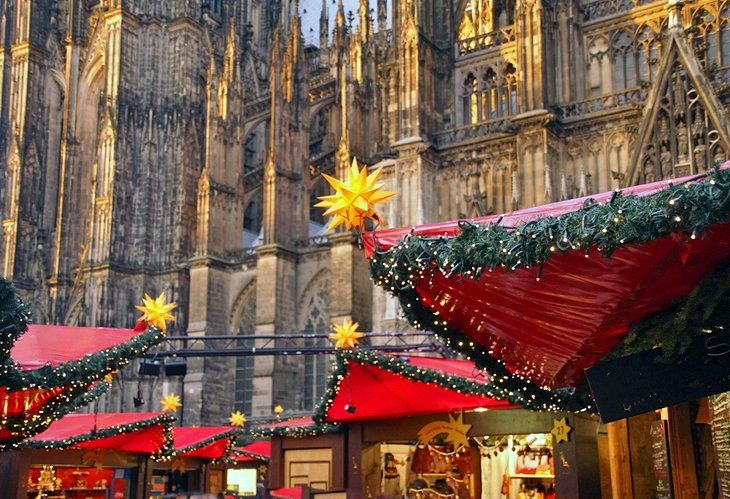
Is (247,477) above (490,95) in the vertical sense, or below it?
below

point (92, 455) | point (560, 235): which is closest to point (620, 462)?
point (560, 235)

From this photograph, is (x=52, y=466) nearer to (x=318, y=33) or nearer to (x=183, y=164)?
(x=183, y=164)

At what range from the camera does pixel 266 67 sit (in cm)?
4366

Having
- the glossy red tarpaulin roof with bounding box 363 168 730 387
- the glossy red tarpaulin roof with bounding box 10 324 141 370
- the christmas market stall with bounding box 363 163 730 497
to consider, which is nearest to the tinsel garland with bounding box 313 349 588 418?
the christmas market stall with bounding box 363 163 730 497

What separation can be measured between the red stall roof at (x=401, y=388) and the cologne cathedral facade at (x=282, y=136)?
8.73 m

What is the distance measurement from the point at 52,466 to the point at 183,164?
20635mm

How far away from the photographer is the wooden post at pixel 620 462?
10508 millimetres

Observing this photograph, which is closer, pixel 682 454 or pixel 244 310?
pixel 682 454

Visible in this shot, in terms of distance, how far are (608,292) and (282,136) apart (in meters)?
27.3

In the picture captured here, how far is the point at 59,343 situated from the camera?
11258mm

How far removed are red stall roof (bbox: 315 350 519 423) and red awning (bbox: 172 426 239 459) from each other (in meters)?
7.12

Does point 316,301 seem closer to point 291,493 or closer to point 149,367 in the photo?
point 149,367

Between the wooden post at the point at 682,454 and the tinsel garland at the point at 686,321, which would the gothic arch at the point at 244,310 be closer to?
the wooden post at the point at 682,454

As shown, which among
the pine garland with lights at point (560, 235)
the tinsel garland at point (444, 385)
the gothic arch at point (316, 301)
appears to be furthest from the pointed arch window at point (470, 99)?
the pine garland with lights at point (560, 235)
